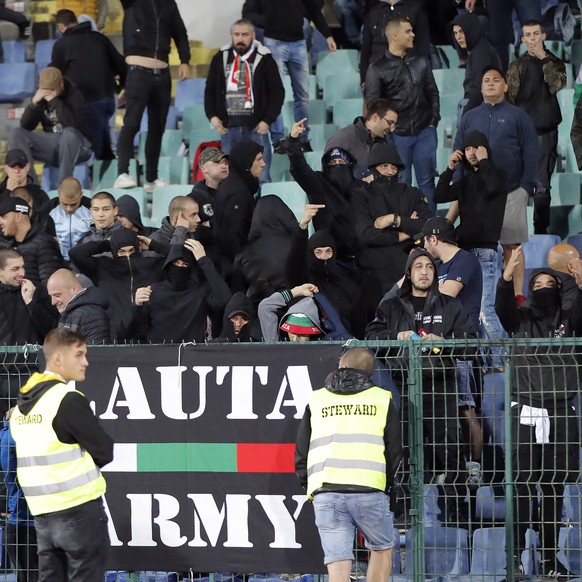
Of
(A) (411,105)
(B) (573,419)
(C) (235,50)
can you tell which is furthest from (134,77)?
(B) (573,419)

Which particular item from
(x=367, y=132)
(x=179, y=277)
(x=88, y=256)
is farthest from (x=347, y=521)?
(x=367, y=132)

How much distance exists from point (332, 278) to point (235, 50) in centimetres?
398

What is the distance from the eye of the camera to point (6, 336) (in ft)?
36.9

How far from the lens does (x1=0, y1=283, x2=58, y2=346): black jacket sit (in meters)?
11.2

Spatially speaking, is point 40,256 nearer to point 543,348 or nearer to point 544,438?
point 543,348

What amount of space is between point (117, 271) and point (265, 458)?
3010mm

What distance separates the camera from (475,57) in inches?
548

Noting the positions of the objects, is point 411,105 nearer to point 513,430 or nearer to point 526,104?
point 526,104

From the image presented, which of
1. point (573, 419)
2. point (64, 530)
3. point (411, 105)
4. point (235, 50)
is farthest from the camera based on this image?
point (235, 50)

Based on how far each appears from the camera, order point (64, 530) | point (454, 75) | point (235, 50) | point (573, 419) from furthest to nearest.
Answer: point (454, 75)
point (235, 50)
point (573, 419)
point (64, 530)

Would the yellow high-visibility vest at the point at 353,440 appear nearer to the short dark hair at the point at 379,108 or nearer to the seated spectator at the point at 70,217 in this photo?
the short dark hair at the point at 379,108

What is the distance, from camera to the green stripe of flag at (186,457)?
921cm

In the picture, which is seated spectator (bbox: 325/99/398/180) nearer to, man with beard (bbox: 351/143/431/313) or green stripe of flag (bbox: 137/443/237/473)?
man with beard (bbox: 351/143/431/313)

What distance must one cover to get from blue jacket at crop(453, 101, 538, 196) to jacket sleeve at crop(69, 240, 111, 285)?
3.20 meters
